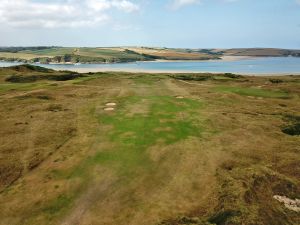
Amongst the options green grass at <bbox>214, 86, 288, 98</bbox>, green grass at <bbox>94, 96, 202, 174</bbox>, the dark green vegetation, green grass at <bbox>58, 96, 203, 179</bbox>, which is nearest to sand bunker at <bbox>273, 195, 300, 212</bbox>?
the dark green vegetation

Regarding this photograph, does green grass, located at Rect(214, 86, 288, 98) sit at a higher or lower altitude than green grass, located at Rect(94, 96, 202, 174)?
higher

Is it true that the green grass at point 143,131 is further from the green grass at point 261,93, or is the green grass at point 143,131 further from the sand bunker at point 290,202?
the green grass at point 261,93

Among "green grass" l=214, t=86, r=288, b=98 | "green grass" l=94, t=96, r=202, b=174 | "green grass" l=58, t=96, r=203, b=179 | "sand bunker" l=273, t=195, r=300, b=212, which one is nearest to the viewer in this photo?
"sand bunker" l=273, t=195, r=300, b=212

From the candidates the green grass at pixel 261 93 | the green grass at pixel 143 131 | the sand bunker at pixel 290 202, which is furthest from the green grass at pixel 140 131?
the green grass at pixel 261 93

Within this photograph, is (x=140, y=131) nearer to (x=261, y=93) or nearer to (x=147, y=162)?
(x=147, y=162)

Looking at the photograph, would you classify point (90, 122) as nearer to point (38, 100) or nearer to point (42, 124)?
point (42, 124)

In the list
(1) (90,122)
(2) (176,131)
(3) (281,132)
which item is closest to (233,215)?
(2) (176,131)

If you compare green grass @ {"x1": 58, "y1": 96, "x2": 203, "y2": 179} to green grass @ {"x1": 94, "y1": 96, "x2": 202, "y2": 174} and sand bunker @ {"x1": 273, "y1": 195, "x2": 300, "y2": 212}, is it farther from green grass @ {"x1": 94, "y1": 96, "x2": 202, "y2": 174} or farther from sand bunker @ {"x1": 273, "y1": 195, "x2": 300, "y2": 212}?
sand bunker @ {"x1": 273, "y1": 195, "x2": 300, "y2": 212}
